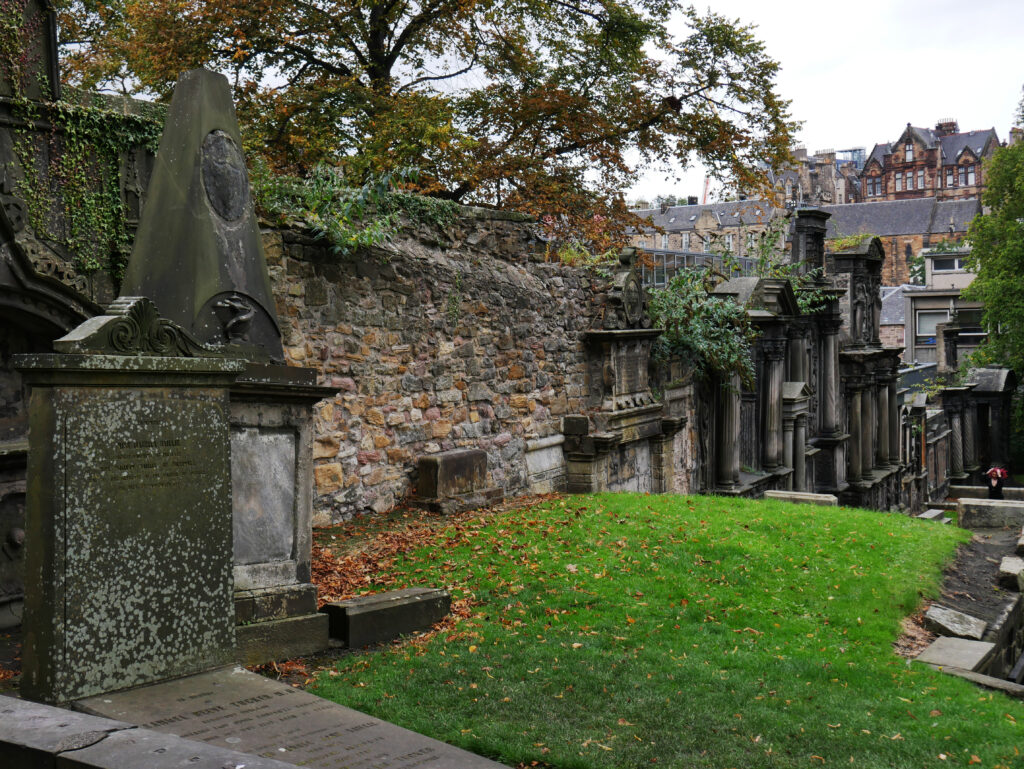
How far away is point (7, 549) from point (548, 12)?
43.7 ft

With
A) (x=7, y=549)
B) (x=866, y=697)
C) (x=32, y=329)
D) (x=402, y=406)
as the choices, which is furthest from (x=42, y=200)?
(x=866, y=697)

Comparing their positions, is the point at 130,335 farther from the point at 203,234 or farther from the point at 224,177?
the point at 224,177

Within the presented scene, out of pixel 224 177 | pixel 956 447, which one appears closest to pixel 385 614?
pixel 224 177

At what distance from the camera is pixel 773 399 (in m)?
19.6

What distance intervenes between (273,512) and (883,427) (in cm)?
2383

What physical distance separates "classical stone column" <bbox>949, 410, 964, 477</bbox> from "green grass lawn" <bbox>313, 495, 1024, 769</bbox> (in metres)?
28.4

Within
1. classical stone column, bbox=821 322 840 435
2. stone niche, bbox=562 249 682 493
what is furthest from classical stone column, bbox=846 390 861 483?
stone niche, bbox=562 249 682 493

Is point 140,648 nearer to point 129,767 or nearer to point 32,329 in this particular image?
point 129,767

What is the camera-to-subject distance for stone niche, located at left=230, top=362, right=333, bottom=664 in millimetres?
5234

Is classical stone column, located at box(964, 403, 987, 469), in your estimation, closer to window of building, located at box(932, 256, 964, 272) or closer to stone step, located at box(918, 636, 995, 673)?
window of building, located at box(932, 256, 964, 272)

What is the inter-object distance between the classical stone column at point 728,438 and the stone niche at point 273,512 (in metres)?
12.2


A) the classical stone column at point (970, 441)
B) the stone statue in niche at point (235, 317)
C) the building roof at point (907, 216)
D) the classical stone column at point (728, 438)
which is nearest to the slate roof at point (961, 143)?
the building roof at point (907, 216)

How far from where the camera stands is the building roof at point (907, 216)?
72.5 meters

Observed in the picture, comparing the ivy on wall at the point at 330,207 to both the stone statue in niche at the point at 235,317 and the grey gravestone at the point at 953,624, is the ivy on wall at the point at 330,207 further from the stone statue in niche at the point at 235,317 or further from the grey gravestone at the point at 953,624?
the grey gravestone at the point at 953,624
